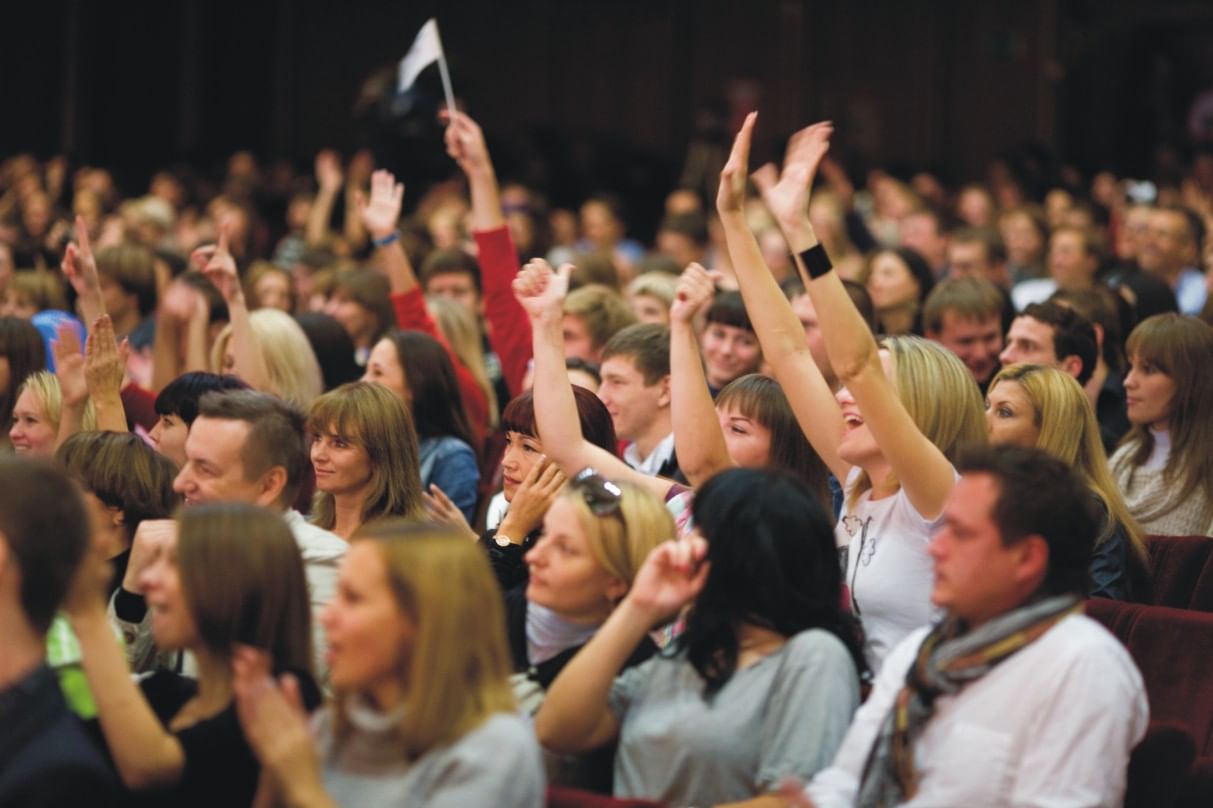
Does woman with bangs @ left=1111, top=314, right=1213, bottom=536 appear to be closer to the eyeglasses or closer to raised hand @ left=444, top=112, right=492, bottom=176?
the eyeglasses

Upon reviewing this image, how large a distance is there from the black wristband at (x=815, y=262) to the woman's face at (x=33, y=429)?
2.16 metres

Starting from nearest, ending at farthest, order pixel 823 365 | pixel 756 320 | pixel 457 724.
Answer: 1. pixel 457 724
2. pixel 756 320
3. pixel 823 365

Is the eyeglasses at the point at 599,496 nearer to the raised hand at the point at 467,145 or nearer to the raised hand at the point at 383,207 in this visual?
the raised hand at the point at 467,145

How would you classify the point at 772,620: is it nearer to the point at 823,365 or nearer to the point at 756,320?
the point at 756,320

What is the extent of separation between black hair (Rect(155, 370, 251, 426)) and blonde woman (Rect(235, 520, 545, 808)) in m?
1.77

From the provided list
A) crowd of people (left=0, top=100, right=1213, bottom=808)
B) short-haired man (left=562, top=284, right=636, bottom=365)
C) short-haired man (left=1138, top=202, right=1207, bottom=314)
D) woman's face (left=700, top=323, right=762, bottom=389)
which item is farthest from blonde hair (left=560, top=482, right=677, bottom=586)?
short-haired man (left=1138, top=202, right=1207, bottom=314)

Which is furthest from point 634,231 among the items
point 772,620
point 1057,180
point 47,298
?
point 772,620

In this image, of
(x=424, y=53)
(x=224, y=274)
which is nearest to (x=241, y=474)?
(x=224, y=274)

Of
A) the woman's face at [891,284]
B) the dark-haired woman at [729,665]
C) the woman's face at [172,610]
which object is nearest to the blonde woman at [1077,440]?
the dark-haired woman at [729,665]

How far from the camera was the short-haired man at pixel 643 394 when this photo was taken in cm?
442

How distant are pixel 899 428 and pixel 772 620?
52 centimetres

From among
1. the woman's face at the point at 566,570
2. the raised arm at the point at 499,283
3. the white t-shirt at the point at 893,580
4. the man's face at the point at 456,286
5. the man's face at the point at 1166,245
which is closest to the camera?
the woman's face at the point at 566,570

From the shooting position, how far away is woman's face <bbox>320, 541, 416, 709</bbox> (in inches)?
95.3

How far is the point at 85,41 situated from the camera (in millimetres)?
14836
